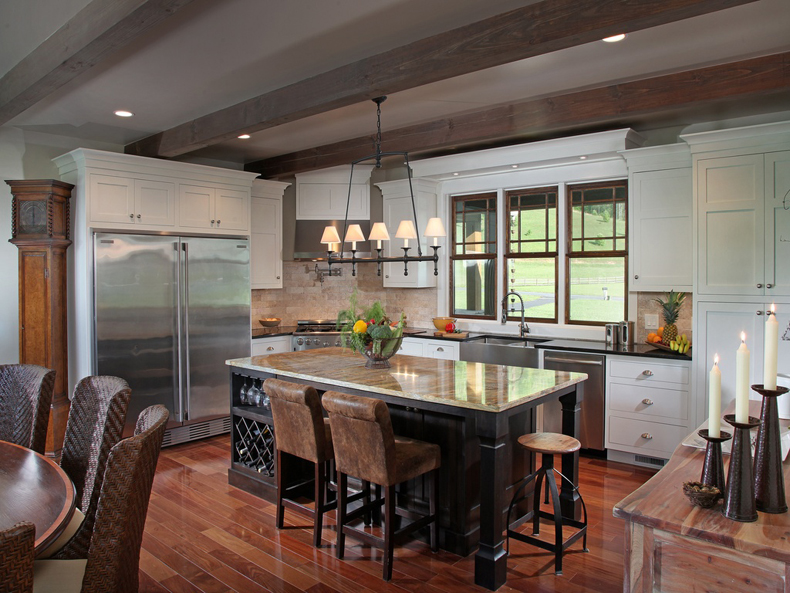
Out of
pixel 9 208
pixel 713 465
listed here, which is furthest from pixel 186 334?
pixel 713 465

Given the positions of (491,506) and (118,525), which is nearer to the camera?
(118,525)

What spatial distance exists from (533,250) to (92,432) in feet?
14.2

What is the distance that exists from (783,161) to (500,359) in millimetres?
2599

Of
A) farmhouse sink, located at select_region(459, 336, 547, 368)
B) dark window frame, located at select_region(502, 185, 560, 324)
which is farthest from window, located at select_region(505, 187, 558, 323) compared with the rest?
farmhouse sink, located at select_region(459, 336, 547, 368)

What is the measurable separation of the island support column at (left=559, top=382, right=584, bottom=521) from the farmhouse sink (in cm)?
149

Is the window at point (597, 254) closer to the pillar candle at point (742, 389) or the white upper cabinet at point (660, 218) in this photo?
the white upper cabinet at point (660, 218)

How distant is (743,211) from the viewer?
13.4ft

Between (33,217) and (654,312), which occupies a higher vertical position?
(33,217)

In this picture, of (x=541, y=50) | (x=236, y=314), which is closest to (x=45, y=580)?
(x=541, y=50)

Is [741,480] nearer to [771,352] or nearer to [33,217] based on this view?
[771,352]

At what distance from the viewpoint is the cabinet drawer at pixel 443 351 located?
220 inches

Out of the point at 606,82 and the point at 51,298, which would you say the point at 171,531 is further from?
the point at 606,82

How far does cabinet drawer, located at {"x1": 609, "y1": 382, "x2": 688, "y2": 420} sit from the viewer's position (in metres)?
4.33

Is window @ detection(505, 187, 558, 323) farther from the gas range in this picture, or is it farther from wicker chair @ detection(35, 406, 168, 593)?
wicker chair @ detection(35, 406, 168, 593)
